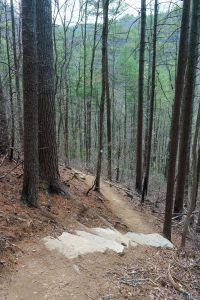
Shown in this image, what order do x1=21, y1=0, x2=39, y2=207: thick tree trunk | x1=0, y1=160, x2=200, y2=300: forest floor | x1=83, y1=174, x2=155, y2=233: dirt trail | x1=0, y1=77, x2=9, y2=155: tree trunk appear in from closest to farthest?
x1=0, y1=160, x2=200, y2=300: forest floor, x1=21, y1=0, x2=39, y2=207: thick tree trunk, x1=0, y1=77, x2=9, y2=155: tree trunk, x1=83, y1=174, x2=155, y2=233: dirt trail

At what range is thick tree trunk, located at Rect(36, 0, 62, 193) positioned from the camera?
23.6ft

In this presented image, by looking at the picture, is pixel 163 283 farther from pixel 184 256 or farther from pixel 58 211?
pixel 58 211

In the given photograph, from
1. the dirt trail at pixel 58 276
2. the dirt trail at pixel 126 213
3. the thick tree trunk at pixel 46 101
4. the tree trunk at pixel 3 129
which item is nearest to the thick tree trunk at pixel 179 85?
the dirt trail at pixel 126 213

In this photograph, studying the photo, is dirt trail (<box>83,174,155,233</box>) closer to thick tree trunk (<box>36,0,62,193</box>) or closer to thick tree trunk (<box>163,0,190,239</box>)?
thick tree trunk (<box>163,0,190,239</box>)

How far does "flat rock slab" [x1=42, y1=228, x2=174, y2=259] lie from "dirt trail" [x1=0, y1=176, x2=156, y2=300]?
5.6 inches

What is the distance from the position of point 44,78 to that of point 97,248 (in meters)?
4.20

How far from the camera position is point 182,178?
9.32 m

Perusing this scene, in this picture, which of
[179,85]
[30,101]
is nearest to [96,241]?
[30,101]

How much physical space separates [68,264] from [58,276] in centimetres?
38

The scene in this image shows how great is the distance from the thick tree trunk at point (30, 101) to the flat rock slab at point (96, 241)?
1.17 m

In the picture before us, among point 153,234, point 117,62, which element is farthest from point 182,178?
point 117,62

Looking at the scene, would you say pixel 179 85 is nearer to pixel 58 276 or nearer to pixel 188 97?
pixel 188 97

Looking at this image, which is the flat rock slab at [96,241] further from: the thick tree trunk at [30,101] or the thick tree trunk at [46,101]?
Answer: the thick tree trunk at [46,101]

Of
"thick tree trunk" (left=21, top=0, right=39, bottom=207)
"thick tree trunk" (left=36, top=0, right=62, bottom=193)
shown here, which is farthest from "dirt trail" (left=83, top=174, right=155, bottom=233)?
"thick tree trunk" (left=21, top=0, right=39, bottom=207)
